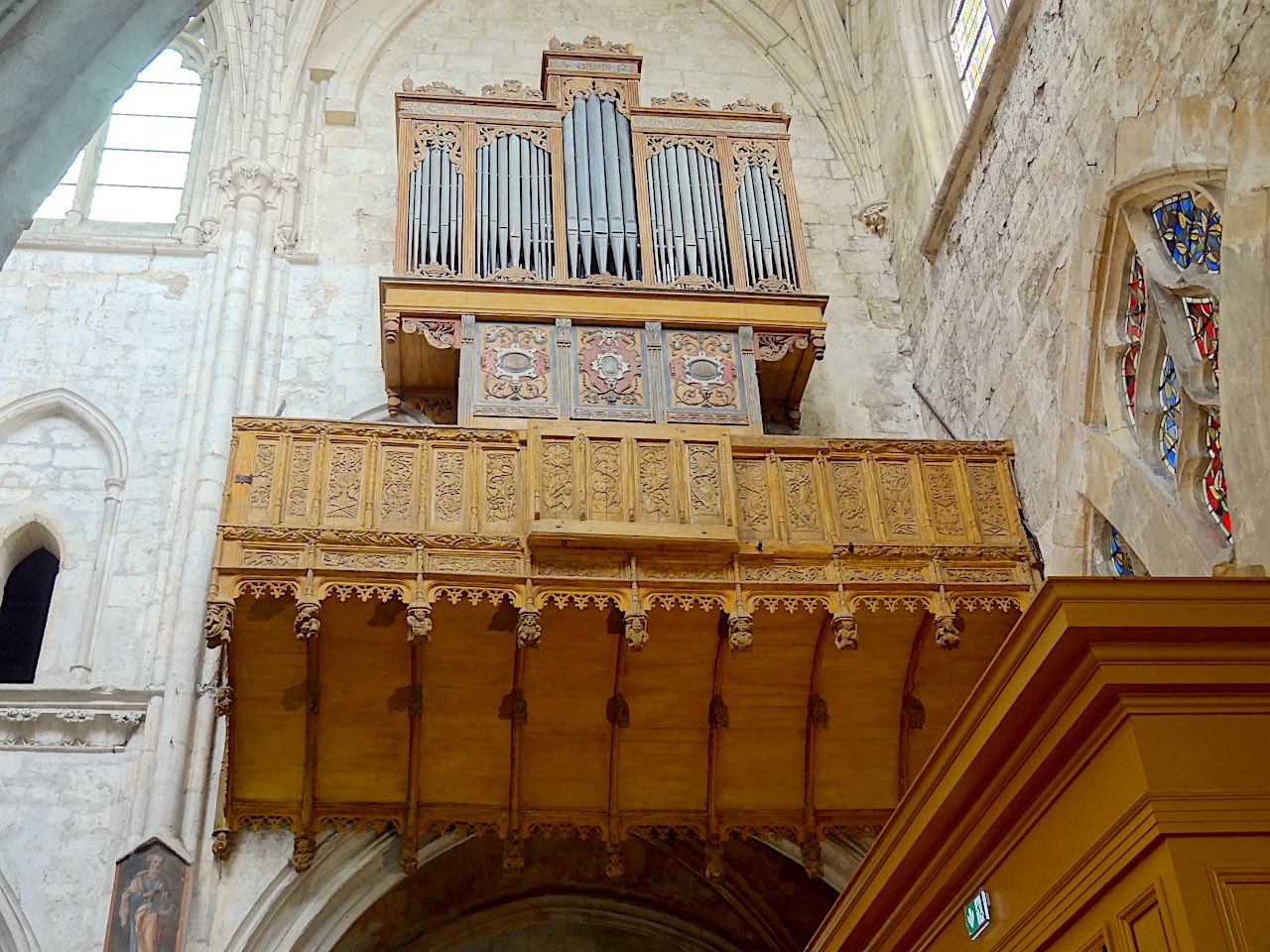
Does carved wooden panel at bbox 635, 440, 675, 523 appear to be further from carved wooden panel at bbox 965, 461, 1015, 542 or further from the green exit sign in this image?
the green exit sign

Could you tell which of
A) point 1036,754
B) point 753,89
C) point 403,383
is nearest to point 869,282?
point 753,89

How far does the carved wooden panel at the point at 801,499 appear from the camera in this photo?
957 centimetres

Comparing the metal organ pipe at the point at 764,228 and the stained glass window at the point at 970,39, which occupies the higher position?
the stained glass window at the point at 970,39

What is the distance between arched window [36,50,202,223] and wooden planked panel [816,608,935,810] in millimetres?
7942

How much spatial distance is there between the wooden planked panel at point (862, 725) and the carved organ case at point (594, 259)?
6.06 feet

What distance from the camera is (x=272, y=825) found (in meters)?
9.93

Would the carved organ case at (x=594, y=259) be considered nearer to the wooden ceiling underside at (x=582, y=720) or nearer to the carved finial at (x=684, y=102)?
the carved finial at (x=684, y=102)

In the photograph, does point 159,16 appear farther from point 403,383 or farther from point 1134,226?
point 403,383

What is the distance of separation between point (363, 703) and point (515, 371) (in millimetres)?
2667

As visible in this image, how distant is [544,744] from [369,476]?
95.4 inches

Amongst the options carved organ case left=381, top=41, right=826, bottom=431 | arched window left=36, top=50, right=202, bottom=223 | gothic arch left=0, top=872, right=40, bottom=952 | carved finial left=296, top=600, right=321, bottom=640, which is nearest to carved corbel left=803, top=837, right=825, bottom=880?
carved organ case left=381, top=41, right=826, bottom=431

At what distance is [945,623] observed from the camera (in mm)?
9164

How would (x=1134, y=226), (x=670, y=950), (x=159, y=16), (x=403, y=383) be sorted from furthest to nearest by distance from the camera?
(x=670, y=950) → (x=403, y=383) → (x=1134, y=226) → (x=159, y=16)

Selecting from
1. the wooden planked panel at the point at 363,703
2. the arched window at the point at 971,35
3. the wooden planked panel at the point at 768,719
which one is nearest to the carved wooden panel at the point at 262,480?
the wooden planked panel at the point at 363,703
